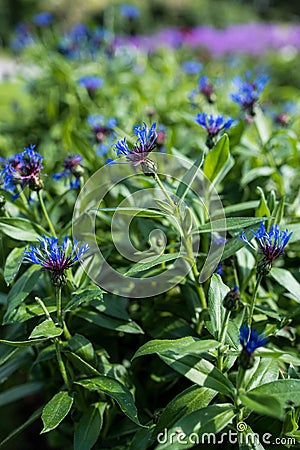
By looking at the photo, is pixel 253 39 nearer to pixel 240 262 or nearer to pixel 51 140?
pixel 51 140

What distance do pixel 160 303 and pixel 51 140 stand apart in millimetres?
1327

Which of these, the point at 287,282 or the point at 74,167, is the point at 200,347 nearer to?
the point at 287,282

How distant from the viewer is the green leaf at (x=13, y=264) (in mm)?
1195

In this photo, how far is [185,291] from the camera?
52.5 inches

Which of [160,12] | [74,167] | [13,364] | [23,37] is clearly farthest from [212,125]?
[160,12]

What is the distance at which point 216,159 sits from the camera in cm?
131

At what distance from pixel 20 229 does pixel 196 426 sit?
25.2 inches

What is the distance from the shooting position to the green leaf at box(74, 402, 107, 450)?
43.2 inches

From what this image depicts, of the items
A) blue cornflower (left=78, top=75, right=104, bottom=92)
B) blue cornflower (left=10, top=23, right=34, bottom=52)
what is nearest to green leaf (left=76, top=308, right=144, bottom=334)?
blue cornflower (left=78, top=75, right=104, bottom=92)

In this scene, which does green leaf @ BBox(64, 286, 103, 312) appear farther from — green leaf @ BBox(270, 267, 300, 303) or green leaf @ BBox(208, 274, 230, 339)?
green leaf @ BBox(270, 267, 300, 303)

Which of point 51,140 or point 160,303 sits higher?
point 51,140

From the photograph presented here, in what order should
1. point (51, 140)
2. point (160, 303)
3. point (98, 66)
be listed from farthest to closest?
point (98, 66), point (51, 140), point (160, 303)

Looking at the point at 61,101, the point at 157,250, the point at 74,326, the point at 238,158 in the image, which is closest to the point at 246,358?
the point at 157,250

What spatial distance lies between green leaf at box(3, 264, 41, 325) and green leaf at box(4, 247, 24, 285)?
0.04 m
